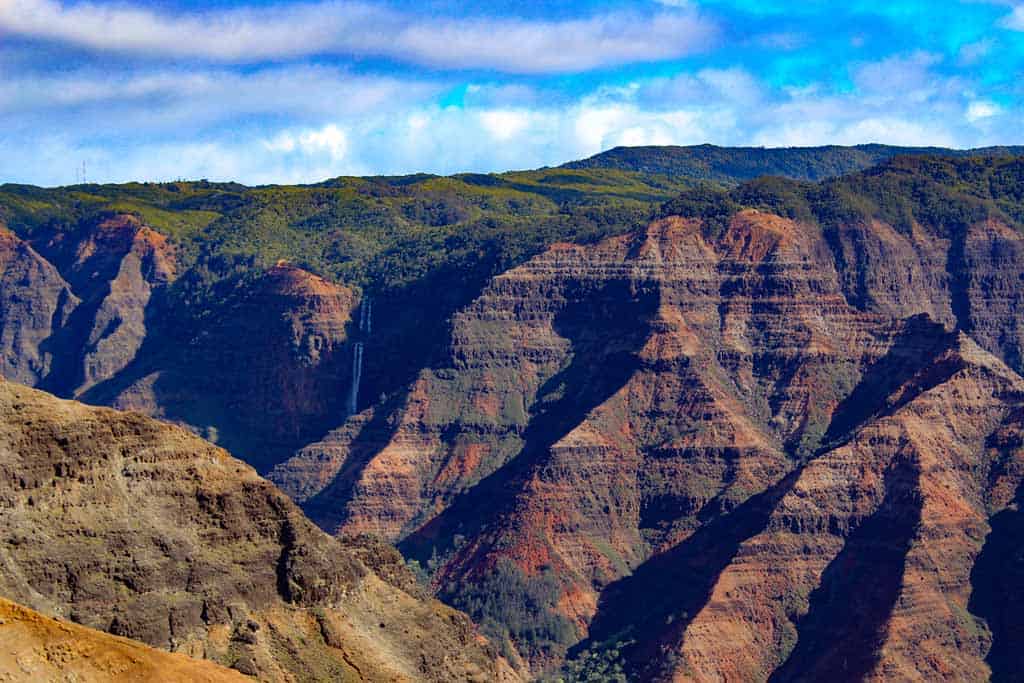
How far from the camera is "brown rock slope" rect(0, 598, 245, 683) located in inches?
3568

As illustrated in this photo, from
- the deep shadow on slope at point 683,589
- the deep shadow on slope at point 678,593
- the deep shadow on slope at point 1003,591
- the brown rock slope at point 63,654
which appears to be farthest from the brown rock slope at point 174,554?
the deep shadow on slope at point 1003,591

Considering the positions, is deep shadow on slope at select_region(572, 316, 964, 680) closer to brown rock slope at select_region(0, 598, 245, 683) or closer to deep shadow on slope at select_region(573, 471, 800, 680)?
deep shadow on slope at select_region(573, 471, 800, 680)

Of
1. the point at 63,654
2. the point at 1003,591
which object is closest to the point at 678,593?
the point at 1003,591

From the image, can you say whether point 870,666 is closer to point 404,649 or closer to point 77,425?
point 404,649

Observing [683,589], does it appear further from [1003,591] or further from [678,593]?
[1003,591]

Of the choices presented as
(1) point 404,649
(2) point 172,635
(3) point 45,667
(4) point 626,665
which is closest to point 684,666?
(4) point 626,665

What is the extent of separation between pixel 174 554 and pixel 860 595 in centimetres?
7942

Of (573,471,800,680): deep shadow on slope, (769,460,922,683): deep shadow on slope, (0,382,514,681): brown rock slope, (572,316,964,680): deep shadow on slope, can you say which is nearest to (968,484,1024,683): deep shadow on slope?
(769,460,922,683): deep shadow on slope

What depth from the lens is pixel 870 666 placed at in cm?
17450

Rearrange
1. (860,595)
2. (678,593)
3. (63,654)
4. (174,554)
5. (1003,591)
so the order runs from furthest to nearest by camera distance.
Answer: (678,593), (1003,591), (860,595), (174,554), (63,654)

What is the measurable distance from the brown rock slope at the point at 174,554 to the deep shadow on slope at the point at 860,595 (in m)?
61.6

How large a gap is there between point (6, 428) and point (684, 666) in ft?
260

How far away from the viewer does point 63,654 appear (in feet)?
302

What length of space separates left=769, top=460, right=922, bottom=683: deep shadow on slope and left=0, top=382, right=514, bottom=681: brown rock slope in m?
61.6
